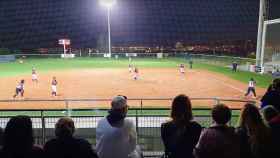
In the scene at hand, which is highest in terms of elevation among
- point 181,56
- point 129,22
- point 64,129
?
point 129,22

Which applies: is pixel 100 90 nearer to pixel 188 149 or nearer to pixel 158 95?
pixel 158 95

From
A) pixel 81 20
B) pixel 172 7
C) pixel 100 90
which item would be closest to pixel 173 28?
pixel 172 7

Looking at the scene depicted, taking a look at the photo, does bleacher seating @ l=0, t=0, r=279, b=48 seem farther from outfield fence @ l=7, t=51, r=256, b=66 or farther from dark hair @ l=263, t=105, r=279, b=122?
dark hair @ l=263, t=105, r=279, b=122

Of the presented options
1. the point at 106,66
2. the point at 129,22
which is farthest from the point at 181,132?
the point at 129,22

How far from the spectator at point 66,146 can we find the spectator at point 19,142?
237 millimetres

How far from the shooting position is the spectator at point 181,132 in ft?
15.8

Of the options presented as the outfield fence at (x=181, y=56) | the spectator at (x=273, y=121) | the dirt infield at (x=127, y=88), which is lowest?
the dirt infield at (x=127, y=88)

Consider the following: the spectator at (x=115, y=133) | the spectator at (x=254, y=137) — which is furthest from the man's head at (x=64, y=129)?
the spectator at (x=254, y=137)

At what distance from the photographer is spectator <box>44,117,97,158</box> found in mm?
4243

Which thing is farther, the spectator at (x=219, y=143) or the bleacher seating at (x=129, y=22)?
the bleacher seating at (x=129, y=22)

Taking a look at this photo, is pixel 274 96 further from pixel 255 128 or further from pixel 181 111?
pixel 181 111

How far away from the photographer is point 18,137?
4.03 meters

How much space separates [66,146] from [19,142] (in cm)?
57

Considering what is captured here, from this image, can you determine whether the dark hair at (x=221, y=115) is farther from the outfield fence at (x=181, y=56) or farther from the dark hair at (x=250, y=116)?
the outfield fence at (x=181, y=56)
